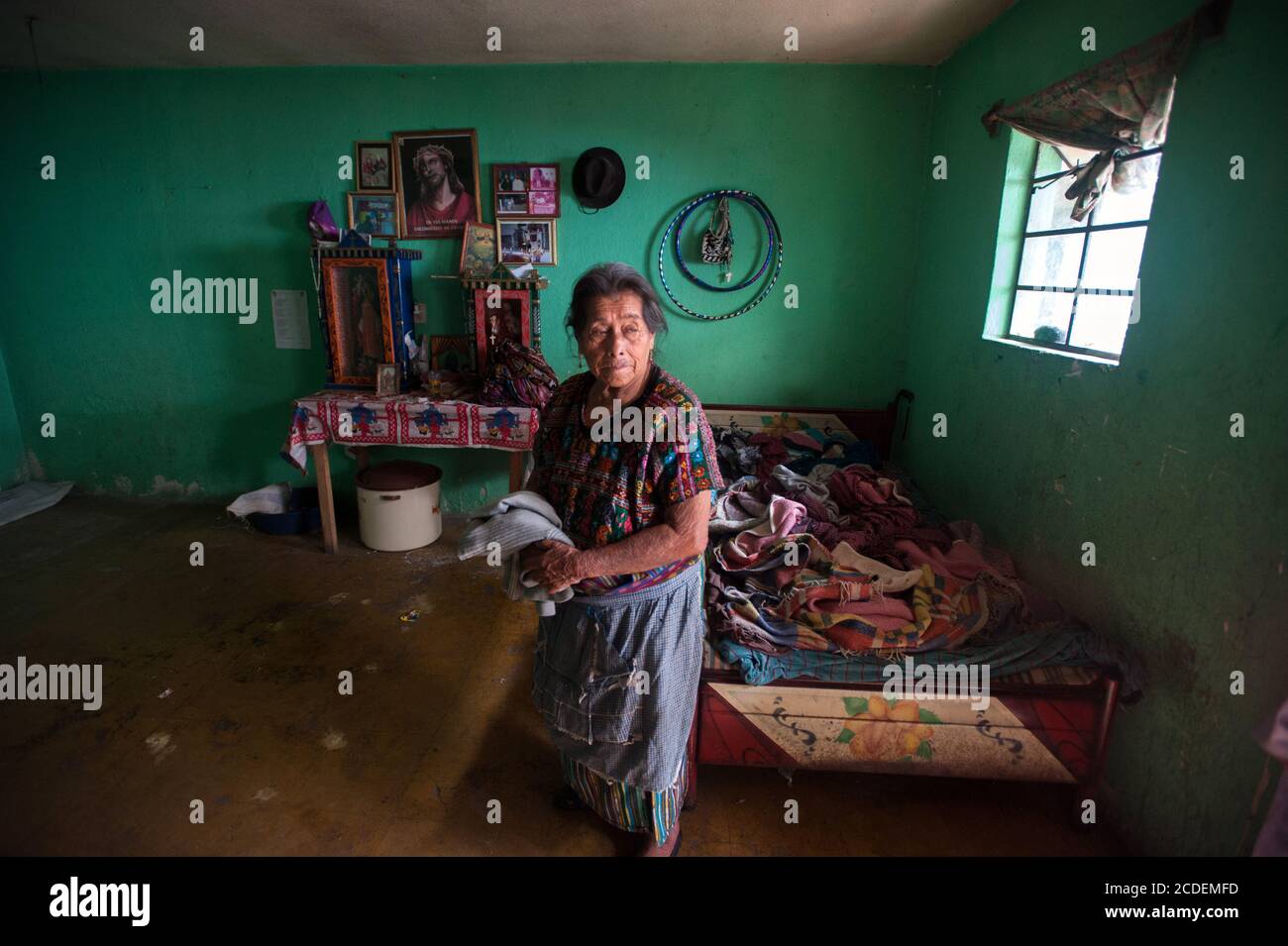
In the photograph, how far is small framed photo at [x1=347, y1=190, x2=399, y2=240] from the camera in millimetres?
3787

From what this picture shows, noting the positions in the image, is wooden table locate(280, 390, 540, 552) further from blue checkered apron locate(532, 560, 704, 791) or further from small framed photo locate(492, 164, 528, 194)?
blue checkered apron locate(532, 560, 704, 791)

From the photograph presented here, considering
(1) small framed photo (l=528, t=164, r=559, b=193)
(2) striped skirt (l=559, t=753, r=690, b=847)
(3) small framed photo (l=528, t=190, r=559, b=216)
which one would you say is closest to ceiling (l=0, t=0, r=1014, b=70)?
(1) small framed photo (l=528, t=164, r=559, b=193)

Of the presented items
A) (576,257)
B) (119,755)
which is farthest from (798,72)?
(119,755)

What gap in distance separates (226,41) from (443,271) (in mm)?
1517

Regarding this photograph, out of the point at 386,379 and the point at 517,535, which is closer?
the point at 517,535

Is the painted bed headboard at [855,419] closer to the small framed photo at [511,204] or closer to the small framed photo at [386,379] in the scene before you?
the small framed photo at [511,204]

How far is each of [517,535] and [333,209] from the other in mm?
3382

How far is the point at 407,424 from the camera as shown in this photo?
138 inches

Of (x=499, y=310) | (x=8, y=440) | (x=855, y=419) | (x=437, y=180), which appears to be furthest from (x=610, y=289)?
(x=8, y=440)

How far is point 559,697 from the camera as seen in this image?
164cm

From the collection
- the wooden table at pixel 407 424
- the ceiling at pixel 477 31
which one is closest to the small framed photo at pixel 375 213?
the ceiling at pixel 477 31

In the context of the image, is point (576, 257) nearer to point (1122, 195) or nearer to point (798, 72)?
point (798, 72)

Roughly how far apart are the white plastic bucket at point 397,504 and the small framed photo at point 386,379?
1.45 ft
